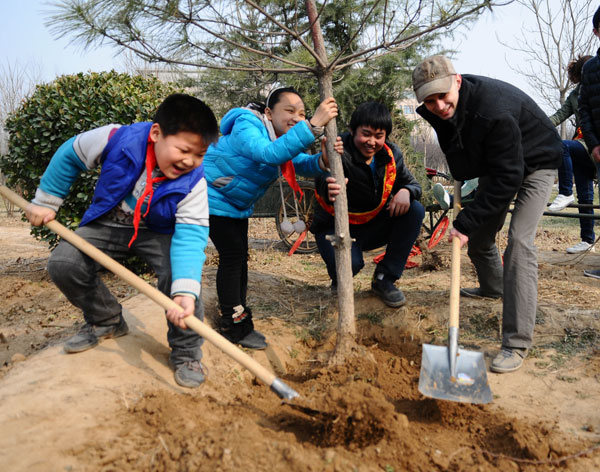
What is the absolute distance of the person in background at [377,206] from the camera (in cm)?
352

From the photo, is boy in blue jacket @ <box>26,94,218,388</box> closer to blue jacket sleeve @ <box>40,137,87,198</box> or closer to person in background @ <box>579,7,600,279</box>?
blue jacket sleeve @ <box>40,137,87,198</box>

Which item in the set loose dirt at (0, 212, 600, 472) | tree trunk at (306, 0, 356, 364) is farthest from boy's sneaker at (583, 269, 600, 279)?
tree trunk at (306, 0, 356, 364)

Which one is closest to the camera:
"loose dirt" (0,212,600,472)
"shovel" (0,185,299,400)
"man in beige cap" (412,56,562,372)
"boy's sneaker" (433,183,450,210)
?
"loose dirt" (0,212,600,472)

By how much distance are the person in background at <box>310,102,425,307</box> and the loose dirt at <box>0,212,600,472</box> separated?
297mm

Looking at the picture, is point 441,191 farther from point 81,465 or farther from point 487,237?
point 81,465

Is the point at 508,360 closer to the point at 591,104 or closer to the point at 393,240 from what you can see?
the point at 393,240

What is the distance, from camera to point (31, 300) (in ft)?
15.4

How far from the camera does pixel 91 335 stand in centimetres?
270

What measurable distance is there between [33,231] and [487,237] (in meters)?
4.78

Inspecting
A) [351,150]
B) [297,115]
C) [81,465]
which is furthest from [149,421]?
[351,150]

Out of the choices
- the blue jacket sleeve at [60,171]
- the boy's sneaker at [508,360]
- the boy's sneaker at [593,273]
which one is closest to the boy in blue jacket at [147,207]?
the blue jacket sleeve at [60,171]

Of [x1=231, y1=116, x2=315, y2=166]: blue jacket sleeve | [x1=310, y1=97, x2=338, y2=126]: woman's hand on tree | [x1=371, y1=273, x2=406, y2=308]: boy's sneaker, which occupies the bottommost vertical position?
[x1=371, y1=273, x2=406, y2=308]: boy's sneaker

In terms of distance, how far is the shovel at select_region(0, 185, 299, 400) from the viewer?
7.04ft

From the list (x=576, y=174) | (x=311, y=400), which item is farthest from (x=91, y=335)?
(x=576, y=174)
